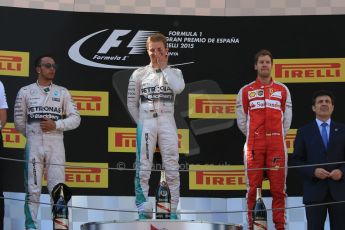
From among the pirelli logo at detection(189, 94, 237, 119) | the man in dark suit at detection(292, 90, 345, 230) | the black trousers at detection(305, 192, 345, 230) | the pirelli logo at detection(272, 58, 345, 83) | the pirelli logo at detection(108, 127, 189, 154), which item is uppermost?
the pirelli logo at detection(272, 58, 345, 83)

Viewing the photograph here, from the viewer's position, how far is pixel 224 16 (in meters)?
9.80

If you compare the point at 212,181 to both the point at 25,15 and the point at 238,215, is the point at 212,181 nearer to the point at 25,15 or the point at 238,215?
the point at 238,215

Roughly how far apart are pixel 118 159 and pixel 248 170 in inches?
66.7

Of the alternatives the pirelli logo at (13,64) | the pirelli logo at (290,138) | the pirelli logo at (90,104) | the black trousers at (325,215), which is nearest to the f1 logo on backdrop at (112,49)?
the pirelli logo at (90,104)

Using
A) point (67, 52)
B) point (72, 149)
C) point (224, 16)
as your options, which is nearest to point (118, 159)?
point (72, 149)

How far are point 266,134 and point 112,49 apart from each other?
6.83 feet

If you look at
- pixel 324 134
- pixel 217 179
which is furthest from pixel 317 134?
pixel 217 179

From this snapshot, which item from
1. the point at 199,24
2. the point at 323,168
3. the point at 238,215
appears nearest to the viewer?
the point at 323,168

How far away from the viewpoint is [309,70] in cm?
959

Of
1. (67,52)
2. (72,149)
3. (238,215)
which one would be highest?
(67,52)

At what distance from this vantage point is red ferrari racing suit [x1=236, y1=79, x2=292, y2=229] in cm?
809

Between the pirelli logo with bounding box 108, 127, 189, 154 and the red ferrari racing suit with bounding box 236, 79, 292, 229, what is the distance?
1.13 meters

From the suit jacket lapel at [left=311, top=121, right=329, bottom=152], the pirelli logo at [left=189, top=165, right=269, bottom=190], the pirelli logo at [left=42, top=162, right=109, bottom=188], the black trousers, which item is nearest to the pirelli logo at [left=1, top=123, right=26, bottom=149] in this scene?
the pirelli logo at [left=42, top=162, right=109, bottom=188]

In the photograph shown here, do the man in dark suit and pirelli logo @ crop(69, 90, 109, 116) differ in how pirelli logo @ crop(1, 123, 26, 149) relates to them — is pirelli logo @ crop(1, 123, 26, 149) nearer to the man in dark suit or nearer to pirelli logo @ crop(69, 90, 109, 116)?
pirelli logo @ crop(69, 90, 109, 116)
